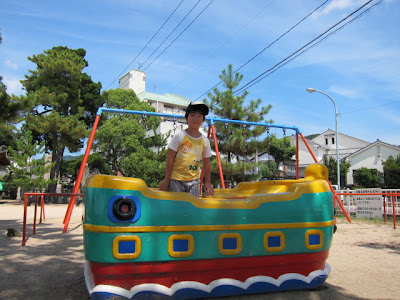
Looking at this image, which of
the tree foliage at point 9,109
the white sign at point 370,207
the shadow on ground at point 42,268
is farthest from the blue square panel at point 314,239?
the white sign at point 370,207

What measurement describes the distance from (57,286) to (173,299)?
→ 125 cm

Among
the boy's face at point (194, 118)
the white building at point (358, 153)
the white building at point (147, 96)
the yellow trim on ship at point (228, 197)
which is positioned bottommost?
the yellow trim on ship at point (228, 197)

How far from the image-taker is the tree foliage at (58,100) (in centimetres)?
1859

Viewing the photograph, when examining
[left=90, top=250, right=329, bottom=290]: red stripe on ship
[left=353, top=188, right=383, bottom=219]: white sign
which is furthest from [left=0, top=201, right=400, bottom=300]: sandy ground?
[left=353, top=188, right=383, bottom=219]: white sign

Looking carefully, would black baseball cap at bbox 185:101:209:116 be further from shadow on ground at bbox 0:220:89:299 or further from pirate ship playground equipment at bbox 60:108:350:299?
shadow on ground at bbox 0:220:89:299

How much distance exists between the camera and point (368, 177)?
29859mm

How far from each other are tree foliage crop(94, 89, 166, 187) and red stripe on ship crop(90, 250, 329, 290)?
15233 mm

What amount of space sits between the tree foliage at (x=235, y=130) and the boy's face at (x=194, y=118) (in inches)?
391

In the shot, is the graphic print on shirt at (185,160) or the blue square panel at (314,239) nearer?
the blue square panel at (314,239)

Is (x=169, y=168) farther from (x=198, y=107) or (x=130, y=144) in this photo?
(x=130, y=144)

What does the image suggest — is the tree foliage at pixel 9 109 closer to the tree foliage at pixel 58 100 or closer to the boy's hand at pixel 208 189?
the boy's hand at pixel 208 189

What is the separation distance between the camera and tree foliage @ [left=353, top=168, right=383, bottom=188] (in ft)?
97.5

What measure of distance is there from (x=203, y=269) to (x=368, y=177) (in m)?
31.9

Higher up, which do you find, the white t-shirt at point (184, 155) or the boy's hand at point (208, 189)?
the white t-shirt at point (184, 155)
